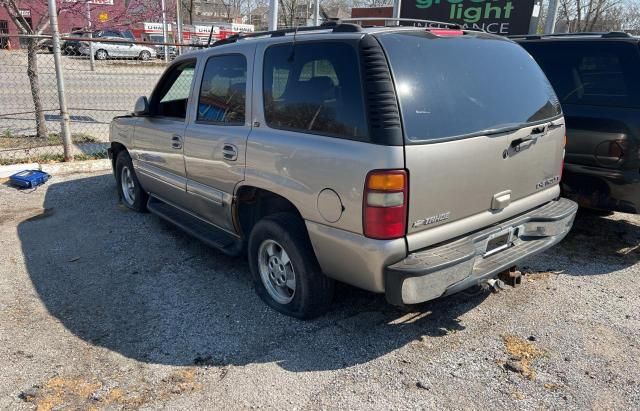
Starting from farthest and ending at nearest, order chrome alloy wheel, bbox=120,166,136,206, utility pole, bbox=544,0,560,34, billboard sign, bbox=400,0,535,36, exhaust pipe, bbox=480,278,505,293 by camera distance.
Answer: billboard sign, bbox=400,0,535,36, utility pole, bbox=544,0,560,34, chrome alloy wheel, bbox=120,166,136,206, exhaust pipe, bbox=480,278,505,293

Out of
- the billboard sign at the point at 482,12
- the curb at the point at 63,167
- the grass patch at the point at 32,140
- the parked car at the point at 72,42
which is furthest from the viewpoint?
the billboard sign at the point at 482,12

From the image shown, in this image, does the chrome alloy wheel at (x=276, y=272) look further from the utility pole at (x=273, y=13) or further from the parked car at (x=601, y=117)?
the utility pole at (x=273, y=13)

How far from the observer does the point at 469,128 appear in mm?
2953

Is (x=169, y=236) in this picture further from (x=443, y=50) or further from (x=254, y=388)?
(x=443, y=50)

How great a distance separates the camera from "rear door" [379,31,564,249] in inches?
109

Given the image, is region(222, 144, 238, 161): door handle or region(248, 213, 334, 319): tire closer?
region(248, 213, 334, 319): tire

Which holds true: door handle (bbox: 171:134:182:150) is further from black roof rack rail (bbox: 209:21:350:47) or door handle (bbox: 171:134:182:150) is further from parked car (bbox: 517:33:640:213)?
parked car (bbox: 517:33:640:213)

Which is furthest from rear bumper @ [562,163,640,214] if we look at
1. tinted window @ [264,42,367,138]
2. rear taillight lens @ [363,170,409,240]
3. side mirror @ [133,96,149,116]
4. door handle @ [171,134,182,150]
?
side mirror @ [133,96,149,116]

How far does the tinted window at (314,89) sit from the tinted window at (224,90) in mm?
307

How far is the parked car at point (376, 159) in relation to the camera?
2740 millimetres

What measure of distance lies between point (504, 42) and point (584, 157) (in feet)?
5.72

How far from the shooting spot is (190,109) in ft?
14.0

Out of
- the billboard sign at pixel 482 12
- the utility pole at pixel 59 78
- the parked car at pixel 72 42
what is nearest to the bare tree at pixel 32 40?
the parked car at pixel 72 42

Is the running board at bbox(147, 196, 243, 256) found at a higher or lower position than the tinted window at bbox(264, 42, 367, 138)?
lower
